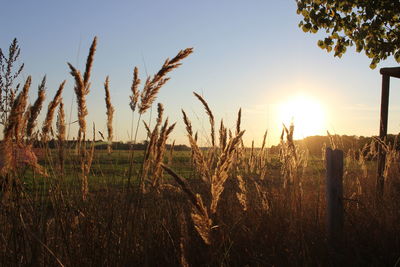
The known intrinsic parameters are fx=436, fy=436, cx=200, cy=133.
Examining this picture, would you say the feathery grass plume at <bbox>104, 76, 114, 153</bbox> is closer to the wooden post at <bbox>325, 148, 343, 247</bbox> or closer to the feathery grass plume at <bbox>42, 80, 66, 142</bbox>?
the feathery grass plume at <bbox>42, 80, 66, 142</bbox>

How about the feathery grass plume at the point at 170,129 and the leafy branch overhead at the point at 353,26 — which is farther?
the leafy branch overhead at the point at 353,26

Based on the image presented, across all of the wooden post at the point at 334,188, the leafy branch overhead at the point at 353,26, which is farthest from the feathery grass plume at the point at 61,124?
the leafy branch overhead at the point at 353,26

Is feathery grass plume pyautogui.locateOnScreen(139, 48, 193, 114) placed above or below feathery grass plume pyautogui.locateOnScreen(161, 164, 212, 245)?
above

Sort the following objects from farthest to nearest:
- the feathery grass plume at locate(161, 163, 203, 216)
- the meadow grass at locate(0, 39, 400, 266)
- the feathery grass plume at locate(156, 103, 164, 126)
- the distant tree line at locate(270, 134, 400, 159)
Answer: the distant tree line at locate(270, 134, 400, 159) < the feathery grass plume at locate(156, 103, 164, 126) < the meadow grass at locate(0, 39, 400, 266) < the feathery grass plume at locate(161, 163, 203, 216)

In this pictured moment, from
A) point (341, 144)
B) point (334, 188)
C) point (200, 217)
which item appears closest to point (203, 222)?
point (200, 217)

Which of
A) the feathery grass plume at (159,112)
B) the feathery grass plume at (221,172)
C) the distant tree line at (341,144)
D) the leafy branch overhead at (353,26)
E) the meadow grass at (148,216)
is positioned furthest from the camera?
the leafy branch overhead at (353,26)

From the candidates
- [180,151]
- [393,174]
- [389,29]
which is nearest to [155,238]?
[180,151]

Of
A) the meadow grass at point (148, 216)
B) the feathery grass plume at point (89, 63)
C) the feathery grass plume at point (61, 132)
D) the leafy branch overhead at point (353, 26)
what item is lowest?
the meadow grass at point (148, 216)

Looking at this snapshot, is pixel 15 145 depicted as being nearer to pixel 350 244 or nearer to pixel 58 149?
pixel 58 149

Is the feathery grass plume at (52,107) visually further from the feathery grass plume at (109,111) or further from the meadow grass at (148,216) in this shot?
the feathery grass plume at (109,111)

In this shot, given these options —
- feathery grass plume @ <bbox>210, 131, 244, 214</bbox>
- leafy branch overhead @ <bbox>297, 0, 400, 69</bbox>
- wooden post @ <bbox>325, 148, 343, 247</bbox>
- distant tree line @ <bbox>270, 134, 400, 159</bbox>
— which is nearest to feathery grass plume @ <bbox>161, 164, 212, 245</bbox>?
feathery grass plume @ <bbox>210, 131, 244, 214</bbox>

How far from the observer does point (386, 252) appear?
3.19m

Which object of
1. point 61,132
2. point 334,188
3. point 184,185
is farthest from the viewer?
point 334,188

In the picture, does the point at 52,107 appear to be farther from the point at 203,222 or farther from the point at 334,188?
the point at 334,188
